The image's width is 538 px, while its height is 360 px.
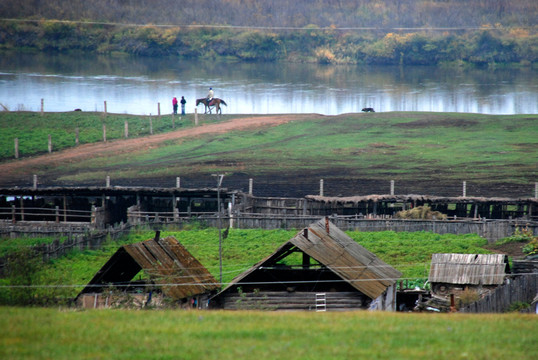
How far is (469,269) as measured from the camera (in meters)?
28.8

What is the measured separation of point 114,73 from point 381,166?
60080 mm

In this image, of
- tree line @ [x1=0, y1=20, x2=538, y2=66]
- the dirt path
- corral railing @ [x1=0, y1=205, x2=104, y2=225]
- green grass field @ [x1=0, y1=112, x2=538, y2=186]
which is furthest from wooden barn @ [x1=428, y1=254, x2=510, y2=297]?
tree line @ [x1=0, y1=20, x2=538, y2=66]

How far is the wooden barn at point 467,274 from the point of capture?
28.4 meters

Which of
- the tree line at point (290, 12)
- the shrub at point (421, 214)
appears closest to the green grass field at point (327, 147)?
the shrub at point (421, 214)

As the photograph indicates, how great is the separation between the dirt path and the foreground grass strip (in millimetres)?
40986

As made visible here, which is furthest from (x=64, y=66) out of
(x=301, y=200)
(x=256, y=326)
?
(x=256, y=326)

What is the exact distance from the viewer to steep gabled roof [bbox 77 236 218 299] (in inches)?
1015

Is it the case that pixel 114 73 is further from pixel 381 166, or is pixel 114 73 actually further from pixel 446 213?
pixel 446 213

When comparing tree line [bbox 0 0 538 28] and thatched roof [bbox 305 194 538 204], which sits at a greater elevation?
tree line [bbox 0 0 538 28]

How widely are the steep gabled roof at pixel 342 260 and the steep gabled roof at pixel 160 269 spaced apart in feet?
5.92

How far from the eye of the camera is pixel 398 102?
8988 centimetres

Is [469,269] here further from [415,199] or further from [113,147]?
[113,147]

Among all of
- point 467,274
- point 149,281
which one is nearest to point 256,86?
point 467,274

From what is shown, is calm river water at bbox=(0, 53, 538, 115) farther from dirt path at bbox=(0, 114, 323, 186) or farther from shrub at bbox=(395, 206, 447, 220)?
shrub at bbox=(395, 206, 447, 220)
